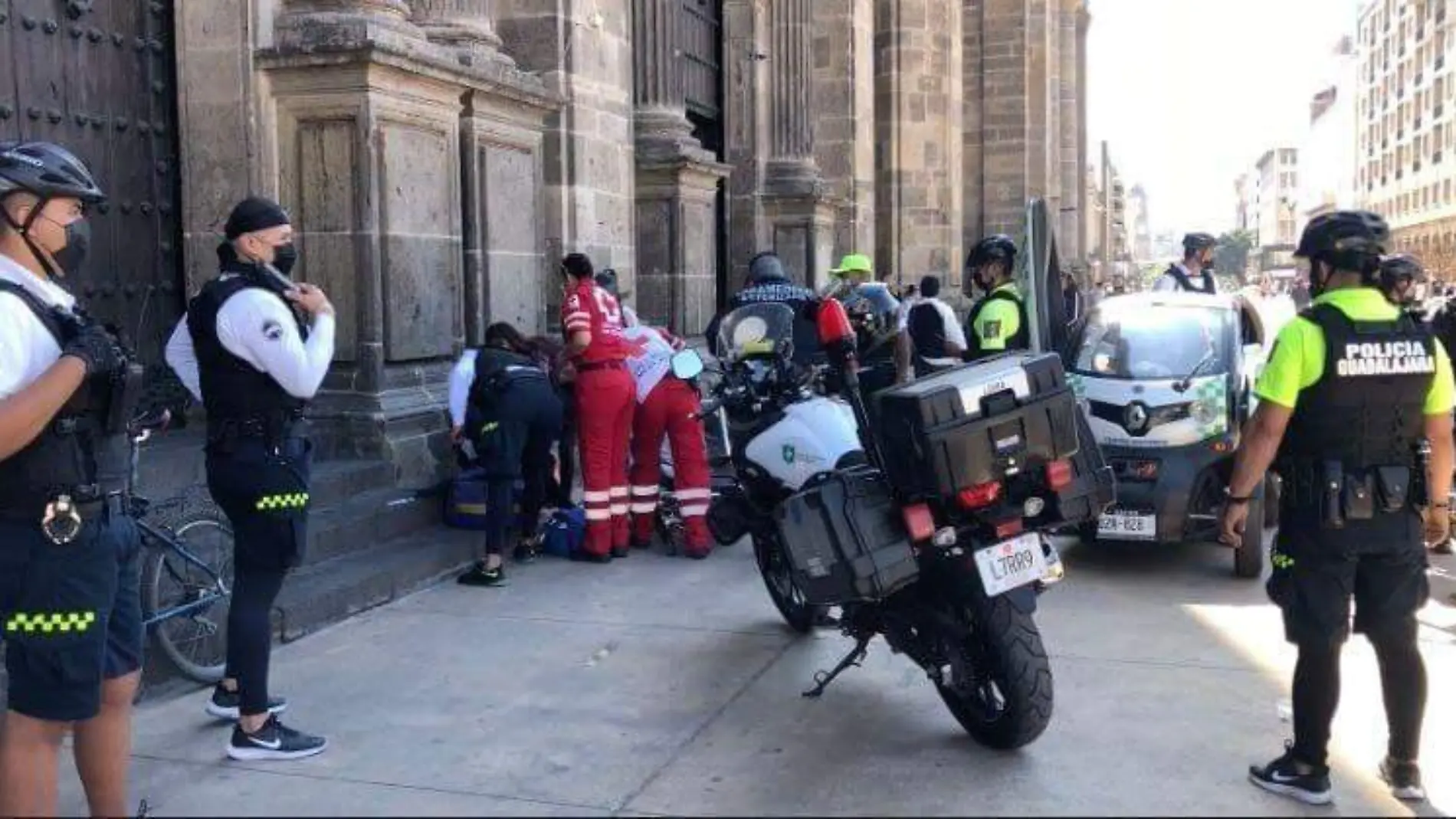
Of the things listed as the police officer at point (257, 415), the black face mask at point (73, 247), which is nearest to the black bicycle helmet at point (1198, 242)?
the police officer at point (257, 415)

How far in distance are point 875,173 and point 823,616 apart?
16.0 m

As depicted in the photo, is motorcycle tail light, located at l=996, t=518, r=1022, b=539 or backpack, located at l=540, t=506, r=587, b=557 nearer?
motorcycle tail light, located at l=996, t=518, r=1022, b=539

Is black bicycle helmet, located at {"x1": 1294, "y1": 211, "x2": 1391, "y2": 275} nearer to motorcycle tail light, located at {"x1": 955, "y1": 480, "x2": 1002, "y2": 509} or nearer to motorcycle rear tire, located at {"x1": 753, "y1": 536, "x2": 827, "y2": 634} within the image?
motorcycle tail light, located at {"x1": 955, "y1": 480, "x2": 1002, "y2": 509}

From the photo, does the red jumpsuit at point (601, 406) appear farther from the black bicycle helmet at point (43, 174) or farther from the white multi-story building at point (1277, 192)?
the white multi-story building at point (1277, 192)

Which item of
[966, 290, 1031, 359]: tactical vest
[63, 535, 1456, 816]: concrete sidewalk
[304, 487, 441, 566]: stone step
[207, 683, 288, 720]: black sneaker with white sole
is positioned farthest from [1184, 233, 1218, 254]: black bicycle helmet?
[207, 683, 288, 720]: black sneaker with white sole

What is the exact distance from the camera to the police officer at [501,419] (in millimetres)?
7082

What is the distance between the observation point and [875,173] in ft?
69.6

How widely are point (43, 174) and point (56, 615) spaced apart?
110 centimetres

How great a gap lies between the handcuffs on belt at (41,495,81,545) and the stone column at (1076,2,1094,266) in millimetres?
35210

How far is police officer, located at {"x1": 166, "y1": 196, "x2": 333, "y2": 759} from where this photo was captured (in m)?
4.22

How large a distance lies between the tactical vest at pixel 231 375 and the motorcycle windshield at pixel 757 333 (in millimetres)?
2337

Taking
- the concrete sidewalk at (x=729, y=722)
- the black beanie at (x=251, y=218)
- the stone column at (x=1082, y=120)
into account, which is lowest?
the concrete sidewalk at (x=729, y=722)

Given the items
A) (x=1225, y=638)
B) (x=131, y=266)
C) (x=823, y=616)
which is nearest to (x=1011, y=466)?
(x=823, y=616)

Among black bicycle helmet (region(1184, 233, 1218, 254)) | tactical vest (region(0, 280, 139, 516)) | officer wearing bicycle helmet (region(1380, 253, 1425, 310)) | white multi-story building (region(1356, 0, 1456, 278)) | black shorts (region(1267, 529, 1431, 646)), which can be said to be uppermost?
white multi-story building (region(1356, 0, 1456, 278))
